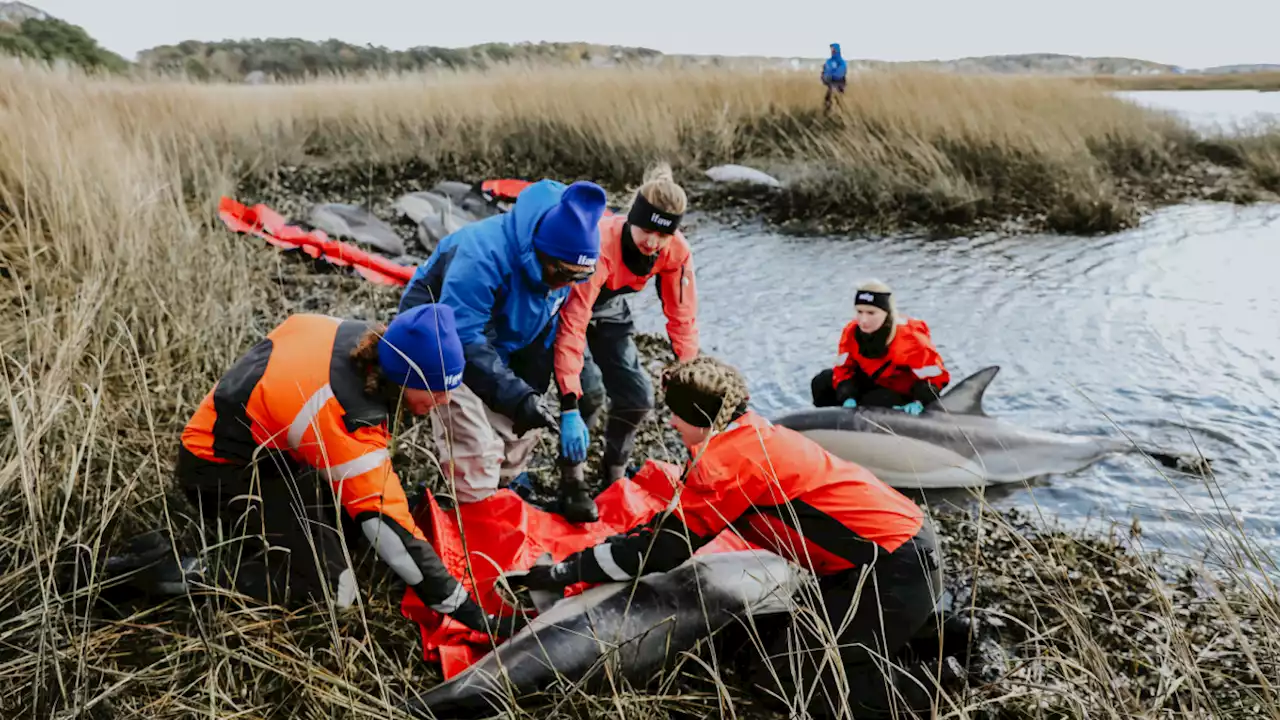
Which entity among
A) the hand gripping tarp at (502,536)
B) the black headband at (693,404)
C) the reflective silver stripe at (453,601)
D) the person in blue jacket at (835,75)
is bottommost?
the hand gripping tarp at (502,536)

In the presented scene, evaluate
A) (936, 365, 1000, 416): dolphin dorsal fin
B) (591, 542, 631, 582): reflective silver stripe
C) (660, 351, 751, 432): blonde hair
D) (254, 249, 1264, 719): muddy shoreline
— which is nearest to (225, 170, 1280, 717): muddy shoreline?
(254, 249, 1264, 719): muddy shoreline

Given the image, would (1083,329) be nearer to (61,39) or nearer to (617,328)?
(617,328)

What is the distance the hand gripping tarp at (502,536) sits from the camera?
285 centimetres

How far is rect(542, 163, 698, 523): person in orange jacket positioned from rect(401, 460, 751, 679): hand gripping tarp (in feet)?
0.38

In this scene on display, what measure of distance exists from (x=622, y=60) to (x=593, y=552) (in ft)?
47.6

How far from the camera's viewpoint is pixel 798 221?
937 cm

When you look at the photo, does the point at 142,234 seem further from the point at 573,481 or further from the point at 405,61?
the point at 405,61

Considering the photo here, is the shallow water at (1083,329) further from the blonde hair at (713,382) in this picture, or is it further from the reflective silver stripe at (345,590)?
the reflective silver stripe at (345,590)

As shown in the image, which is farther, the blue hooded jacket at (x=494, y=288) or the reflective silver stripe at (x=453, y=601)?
the blue hooded jacket at (x=494, y=288)

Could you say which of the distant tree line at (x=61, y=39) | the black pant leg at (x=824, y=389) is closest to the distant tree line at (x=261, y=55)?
the distant tree line at (x=61, y=39)

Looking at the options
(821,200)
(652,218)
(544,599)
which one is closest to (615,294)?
(652,218)

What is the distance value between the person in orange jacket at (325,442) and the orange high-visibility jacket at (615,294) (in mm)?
1088

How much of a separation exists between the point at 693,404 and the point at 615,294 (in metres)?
1.46

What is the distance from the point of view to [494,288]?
3436 mm
